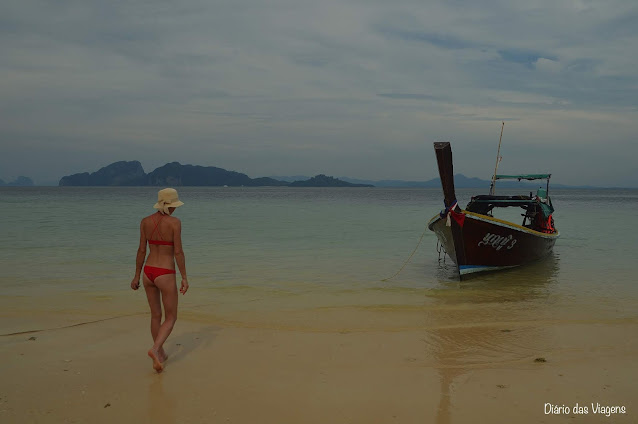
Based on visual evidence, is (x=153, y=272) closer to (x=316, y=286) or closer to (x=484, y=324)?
(x=484, y=324)

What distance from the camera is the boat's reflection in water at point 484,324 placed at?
543 cm

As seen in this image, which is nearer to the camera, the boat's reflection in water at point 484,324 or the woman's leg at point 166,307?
the woman's leg at point 166,307

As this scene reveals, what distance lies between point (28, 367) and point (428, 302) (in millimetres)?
6437

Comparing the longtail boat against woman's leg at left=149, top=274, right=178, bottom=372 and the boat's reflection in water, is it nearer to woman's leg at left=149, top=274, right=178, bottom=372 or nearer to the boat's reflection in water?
the boat's reflection in water

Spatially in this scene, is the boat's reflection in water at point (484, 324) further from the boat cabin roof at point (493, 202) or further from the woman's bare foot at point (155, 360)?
the woman's bare foot at point (155, 360)

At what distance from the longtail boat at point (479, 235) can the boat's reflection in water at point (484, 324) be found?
0.45 metres

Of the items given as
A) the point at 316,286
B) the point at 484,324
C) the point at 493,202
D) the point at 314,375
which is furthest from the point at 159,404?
the point at 493,202

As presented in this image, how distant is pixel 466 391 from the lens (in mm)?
4625

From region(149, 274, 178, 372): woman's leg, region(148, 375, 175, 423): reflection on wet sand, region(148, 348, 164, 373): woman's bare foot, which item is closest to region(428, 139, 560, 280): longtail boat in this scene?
region(149, 274, 178, 372): woman's leg

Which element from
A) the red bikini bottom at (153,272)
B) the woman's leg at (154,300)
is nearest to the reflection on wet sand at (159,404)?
the woman's leg at (154,300)

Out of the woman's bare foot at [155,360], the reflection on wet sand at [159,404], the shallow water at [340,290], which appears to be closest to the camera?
the reflection on wet sand at [159,404]

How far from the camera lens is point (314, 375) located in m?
5.00

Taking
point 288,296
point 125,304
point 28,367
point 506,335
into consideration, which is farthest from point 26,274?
point 506,335

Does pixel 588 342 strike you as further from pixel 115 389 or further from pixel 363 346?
pixel 115 389
